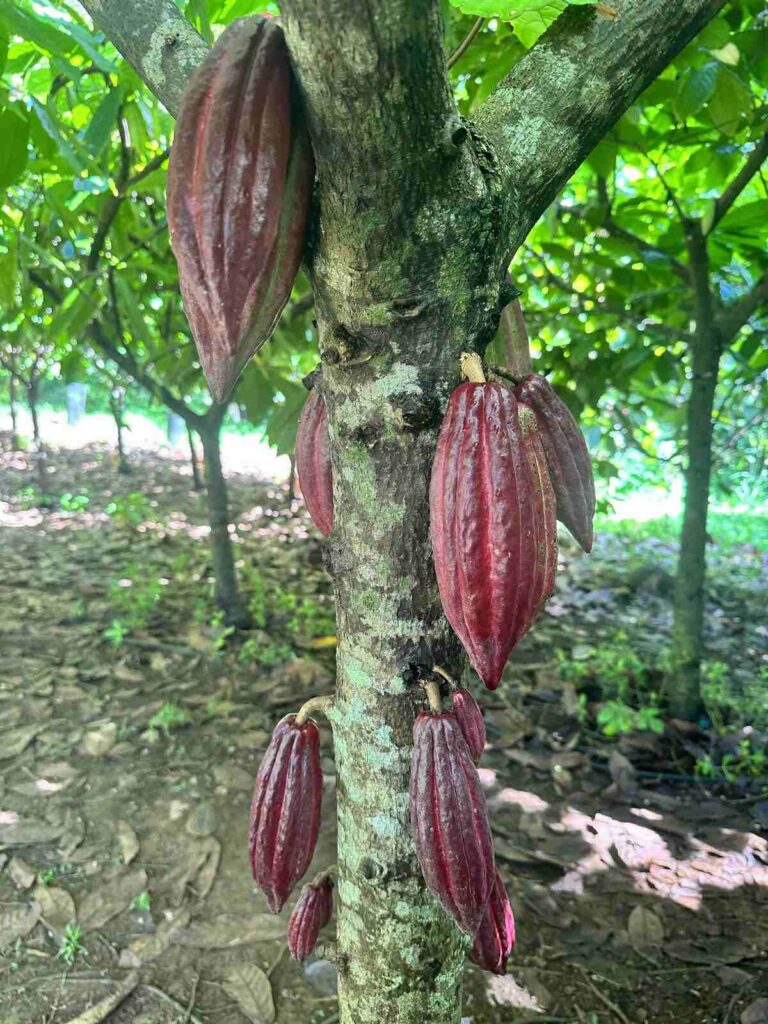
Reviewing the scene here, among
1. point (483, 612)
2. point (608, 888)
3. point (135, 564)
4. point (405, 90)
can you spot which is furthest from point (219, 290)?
point (135, 564)

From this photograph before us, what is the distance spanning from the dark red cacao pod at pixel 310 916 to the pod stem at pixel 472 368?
29.1 inches

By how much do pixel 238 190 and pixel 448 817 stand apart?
2.07 feet

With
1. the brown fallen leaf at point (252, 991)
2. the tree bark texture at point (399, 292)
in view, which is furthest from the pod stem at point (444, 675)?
the brown fallen leaf at point (252, 991)

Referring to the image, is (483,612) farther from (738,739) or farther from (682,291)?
(682,291)

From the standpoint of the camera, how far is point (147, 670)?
303cm

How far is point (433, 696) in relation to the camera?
765mm

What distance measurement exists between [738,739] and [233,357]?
261 centimetres

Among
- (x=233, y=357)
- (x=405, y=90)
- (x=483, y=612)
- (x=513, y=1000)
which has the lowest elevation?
(x=513, y=1000)

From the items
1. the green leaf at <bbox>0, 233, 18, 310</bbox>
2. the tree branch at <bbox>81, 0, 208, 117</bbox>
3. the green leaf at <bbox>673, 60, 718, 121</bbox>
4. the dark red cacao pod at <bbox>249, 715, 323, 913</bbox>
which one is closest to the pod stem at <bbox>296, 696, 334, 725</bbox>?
the dark red cacao pod at <bbox>249, 715, 323, 913</bbox>

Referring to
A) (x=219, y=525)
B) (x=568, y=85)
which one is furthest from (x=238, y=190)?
(x=219, y=525)

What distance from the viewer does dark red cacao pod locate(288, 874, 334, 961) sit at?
3.36 ft

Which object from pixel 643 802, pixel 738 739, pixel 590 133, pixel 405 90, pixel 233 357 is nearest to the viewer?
pixel 405 90

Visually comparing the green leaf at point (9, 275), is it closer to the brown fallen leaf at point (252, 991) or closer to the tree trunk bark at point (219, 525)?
the tree trunk bark at point (219, 525)

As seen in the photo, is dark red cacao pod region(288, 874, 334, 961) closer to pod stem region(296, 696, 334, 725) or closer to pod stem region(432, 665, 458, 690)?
pod stem region(296, 696, 334, 725)
